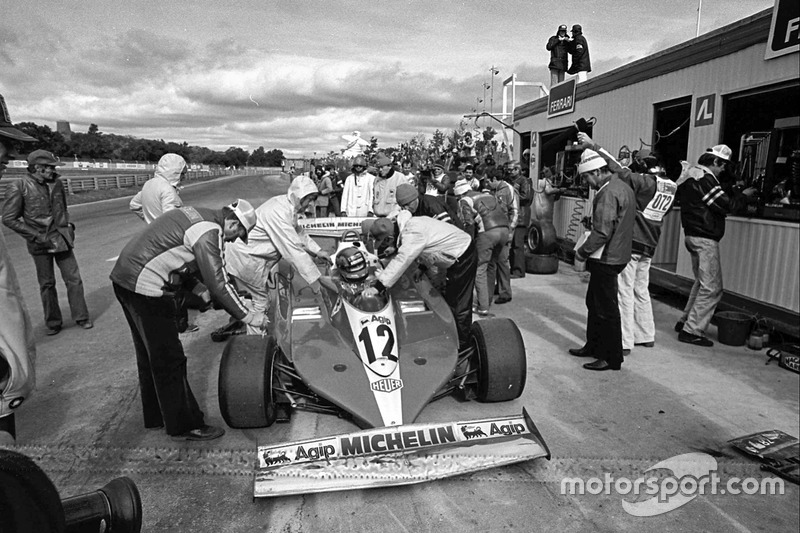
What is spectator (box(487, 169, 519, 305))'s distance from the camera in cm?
791

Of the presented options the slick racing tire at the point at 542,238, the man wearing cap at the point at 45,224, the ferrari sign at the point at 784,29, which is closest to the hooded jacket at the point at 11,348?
the man wearing cap at the point at 45,224

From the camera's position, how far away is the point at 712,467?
12.1 ft

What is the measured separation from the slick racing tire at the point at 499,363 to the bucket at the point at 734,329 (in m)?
3.35

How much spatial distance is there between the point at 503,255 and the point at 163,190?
4.71 meters

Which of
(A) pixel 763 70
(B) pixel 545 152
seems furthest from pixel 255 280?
(B) pixel 545 152

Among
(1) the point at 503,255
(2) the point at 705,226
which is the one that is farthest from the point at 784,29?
(1) the point at 503,255

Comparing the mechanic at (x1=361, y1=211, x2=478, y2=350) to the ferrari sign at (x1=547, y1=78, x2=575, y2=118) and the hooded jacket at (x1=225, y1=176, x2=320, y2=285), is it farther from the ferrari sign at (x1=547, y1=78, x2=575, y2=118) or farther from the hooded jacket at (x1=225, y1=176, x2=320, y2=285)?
the ferrari sign at (x1=547, y1=78, x2=575, y2=118)

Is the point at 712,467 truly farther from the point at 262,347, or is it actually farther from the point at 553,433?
the point at 262,347

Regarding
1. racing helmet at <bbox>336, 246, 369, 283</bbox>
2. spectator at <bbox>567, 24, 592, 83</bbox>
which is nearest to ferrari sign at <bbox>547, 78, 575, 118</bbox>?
spectator at <bbox>567, 24, 592, 83</bbox>

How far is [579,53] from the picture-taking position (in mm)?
12219

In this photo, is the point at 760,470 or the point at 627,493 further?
the point at 760,470

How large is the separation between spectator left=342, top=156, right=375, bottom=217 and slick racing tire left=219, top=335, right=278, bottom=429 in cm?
660

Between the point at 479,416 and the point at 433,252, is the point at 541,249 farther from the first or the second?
the point at 479,416

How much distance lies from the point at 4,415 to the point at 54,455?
2087 mm
